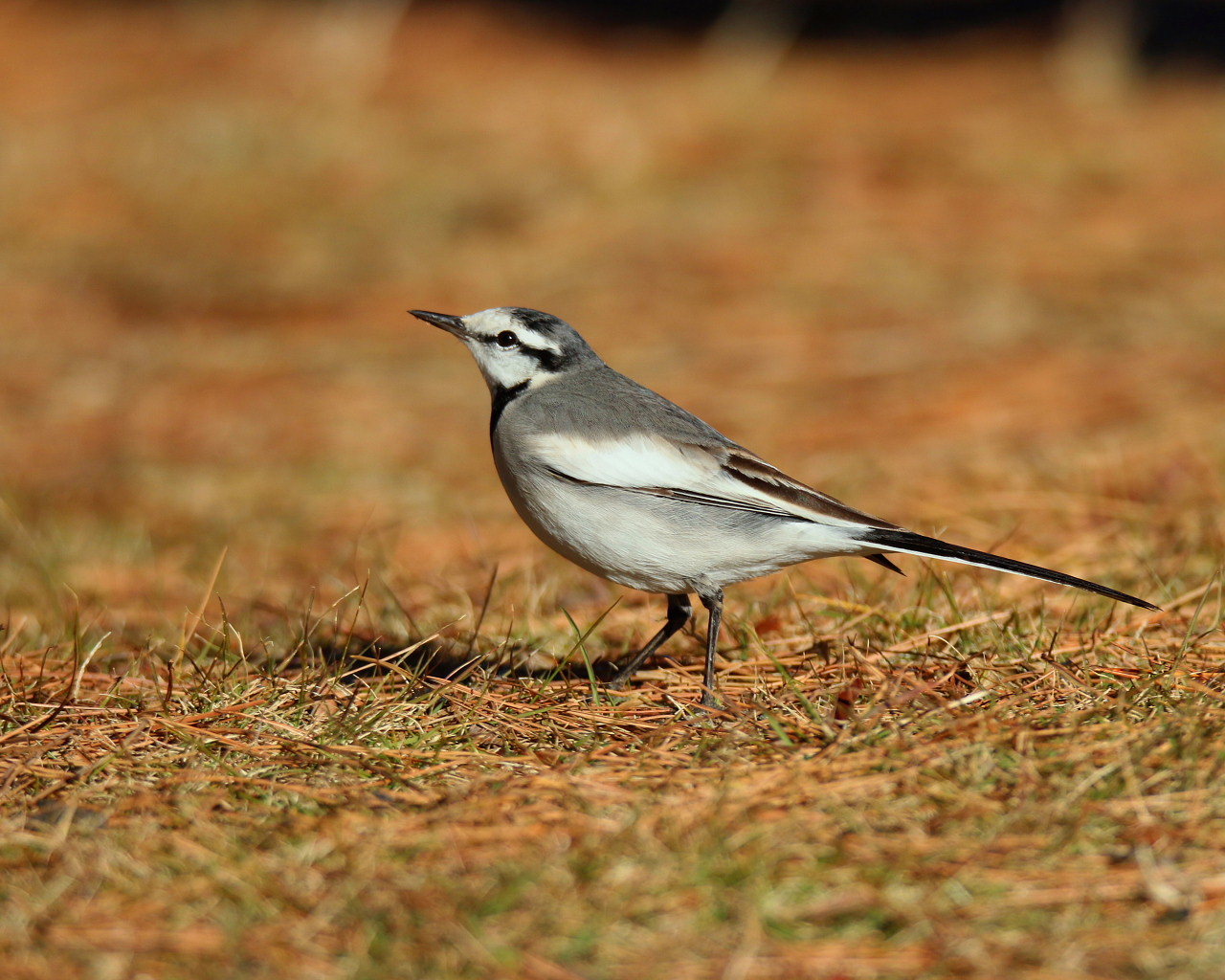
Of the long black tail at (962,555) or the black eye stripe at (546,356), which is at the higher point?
the black eye stripe at (546,356)

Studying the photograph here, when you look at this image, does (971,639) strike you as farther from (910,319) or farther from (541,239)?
(541,239)

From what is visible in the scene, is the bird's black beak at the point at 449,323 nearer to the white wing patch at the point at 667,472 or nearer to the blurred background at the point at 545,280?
the white wing patch at the point at 667,472

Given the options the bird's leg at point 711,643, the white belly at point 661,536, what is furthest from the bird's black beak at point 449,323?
the bird's leg at point 711,643

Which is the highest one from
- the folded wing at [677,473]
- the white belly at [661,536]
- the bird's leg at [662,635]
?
the folded wing at [677,473]

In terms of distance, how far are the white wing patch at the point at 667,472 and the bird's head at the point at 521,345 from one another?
27.2 inches

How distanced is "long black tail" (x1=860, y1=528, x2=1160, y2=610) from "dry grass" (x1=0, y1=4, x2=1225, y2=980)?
0.85 ft

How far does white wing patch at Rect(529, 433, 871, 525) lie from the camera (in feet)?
13.6

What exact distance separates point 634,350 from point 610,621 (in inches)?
202

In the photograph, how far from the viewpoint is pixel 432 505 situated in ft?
24.2

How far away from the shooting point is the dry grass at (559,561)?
8.48 ft

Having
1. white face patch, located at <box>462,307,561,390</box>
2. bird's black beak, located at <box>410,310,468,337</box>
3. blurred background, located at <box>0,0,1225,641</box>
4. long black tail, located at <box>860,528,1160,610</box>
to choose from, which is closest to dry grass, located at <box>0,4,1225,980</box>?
blurred background, located at <box>0,0,1225,641</box>

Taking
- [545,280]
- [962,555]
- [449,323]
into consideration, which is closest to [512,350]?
[449,323]

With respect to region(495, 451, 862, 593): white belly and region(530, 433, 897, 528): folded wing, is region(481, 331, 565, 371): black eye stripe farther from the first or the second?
region(495, 451, 862, 593): white belly

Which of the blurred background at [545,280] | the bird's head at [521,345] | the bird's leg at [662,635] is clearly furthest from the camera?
the blurred background at [545,280]
